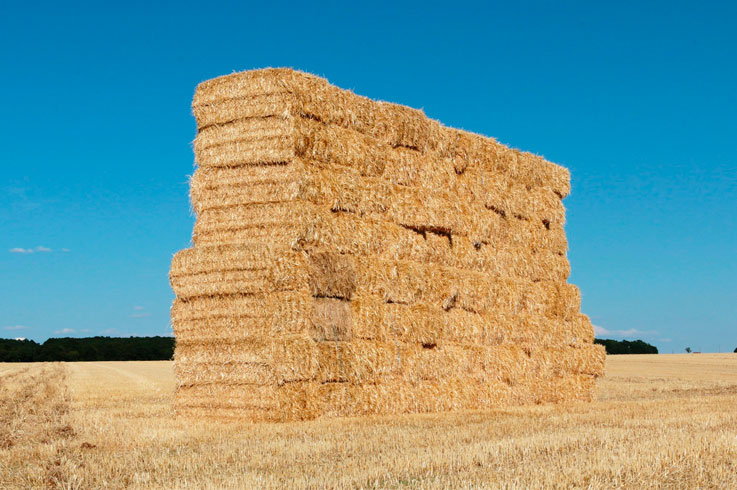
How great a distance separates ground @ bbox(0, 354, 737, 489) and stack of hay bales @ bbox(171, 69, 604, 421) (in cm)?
81

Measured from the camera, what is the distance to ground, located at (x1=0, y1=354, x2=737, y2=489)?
612 cm

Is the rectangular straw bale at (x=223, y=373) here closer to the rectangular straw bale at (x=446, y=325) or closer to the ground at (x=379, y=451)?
the ground at (x=379, y=451)

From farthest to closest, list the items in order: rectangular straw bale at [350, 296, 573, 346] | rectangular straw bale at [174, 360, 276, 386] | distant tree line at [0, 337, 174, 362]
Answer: distant tree line at [0, 337, 174, 362], rectangular straw bale at [350, 296, 573, 346], rectangular straw bale at [174, 360, 276, 386]

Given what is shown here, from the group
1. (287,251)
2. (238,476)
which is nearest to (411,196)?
(287,251)

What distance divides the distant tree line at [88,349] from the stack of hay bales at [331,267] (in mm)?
49495

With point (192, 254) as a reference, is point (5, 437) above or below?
below

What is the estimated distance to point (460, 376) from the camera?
13.6 meters

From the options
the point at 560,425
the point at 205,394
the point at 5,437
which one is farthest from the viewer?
the point at 205,394

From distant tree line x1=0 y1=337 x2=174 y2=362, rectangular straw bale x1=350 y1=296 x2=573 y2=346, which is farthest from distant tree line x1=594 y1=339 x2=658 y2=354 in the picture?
rectangular straw bale x1=350 y1=296 x2=573 y2=346

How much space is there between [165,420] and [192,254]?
98.5 inches

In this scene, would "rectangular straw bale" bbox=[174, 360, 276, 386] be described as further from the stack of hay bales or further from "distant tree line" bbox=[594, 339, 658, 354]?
"distant tree line" bbox=[594, 339, 658, 354]

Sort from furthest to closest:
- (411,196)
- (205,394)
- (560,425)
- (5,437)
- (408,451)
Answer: (411,196)
(205,394)
(560,425)
(5,437)
(408,451)

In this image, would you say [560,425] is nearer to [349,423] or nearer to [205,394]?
[349,423]

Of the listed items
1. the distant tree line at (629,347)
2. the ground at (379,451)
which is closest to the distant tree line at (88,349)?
the distant tree line at (629,347)
